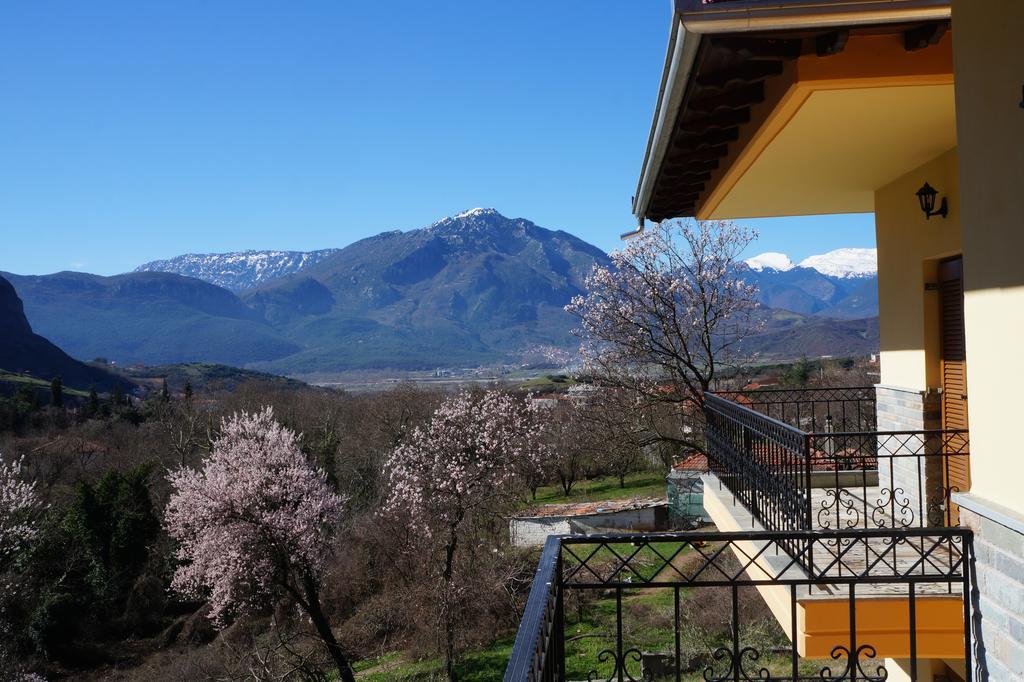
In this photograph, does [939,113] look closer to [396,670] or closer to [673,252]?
[673,252]

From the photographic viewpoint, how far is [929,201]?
6105 mm

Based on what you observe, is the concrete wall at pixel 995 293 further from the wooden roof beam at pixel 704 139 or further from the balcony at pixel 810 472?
the wooden roof beam at pixel 704 139

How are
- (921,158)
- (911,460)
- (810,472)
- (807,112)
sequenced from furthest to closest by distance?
1. (911,460)
2. (921,158)
3. (810,472)
4. (807,112)

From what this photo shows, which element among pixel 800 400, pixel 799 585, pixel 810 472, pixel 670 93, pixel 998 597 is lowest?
pixel 799 585

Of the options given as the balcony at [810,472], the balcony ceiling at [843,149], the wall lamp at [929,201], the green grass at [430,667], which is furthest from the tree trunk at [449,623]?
the wall lamp at [929,201]

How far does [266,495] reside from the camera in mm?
19297

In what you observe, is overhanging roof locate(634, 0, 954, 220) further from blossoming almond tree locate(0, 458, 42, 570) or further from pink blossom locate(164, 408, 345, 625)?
blossoming almond tree locate(0, 458, 42, 570)

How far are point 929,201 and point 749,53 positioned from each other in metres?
3.03

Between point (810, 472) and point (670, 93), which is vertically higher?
point (670, 93)

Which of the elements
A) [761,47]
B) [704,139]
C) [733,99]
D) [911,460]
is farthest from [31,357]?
[761,47]

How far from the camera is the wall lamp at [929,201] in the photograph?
20.0ft

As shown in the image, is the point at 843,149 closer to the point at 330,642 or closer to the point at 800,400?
the point at 800,400

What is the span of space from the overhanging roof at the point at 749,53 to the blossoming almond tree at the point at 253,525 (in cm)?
1435

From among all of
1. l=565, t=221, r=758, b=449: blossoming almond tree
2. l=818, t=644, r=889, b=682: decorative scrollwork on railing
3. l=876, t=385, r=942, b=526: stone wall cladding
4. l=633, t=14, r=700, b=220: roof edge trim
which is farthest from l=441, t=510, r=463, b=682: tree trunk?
l=633, t=14, r=700, b=220: roof edge trim
